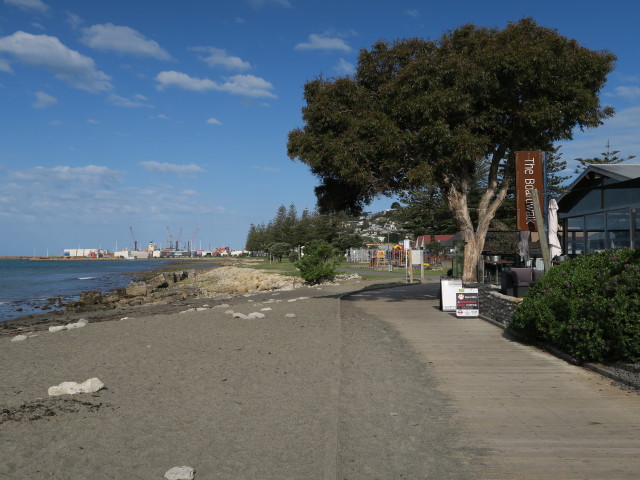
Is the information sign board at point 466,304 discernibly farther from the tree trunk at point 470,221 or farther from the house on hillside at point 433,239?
the house on hillside at point 433,239

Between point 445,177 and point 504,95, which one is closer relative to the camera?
point 504,95

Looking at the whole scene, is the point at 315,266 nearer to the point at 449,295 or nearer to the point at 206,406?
the point at 449,295


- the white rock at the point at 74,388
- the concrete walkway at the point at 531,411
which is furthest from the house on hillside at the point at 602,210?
the white rock at the point at 74,388

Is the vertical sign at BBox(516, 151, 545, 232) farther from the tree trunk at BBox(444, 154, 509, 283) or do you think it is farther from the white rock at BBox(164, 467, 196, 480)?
the white rock at BBox(164, 467, 196, 480)

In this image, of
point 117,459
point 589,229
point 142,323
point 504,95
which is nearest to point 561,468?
point 117,459

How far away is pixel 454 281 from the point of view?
1512cm

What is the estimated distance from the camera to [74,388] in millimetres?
6707

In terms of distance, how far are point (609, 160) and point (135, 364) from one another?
5353 centimetres

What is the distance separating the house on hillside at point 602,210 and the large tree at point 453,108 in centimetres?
165

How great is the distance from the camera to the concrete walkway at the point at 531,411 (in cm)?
448

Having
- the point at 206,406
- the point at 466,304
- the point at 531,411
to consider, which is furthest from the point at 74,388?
the point at 466,304

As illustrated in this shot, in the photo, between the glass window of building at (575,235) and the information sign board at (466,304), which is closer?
the information sign board at (466,304)

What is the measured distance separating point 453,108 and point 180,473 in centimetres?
1275

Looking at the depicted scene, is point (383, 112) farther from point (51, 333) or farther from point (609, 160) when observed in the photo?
point (609, 160)
